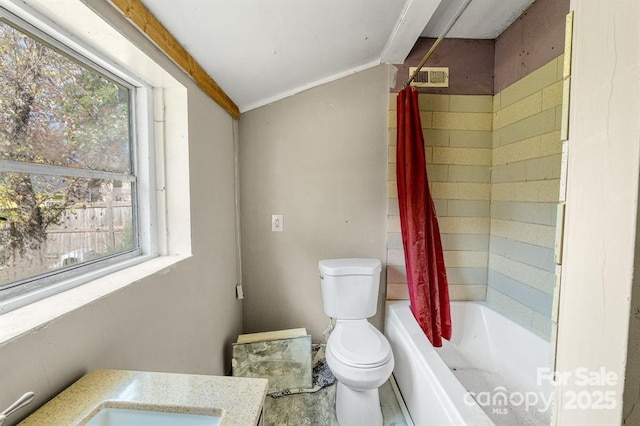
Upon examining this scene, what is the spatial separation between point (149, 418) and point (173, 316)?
0.58 m

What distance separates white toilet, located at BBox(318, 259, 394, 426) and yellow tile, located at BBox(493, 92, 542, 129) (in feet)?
4.22

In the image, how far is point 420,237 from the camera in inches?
65.2

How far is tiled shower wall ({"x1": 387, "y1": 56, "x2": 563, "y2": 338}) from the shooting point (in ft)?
5.41

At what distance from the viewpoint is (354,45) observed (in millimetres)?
1600

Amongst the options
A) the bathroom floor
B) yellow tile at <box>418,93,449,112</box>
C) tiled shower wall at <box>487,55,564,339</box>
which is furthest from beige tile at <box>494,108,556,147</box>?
the bathroom floor

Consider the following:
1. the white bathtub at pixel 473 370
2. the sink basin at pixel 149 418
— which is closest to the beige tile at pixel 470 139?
the white bathtub at pixel 473 370

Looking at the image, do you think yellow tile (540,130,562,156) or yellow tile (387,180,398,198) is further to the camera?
yellow tile (387,180,398,198)

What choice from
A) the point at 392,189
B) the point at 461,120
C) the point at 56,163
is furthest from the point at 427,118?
the point at 56,163

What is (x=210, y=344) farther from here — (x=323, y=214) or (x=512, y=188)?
(x=512, y=188)

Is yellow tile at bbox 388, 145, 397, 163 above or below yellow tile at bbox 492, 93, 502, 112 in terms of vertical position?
below

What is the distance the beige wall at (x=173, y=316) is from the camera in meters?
0.61

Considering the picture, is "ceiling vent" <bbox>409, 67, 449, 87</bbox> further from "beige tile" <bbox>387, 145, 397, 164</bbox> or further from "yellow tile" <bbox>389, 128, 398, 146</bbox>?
"beige tile" <bbox>387, 145, 397, 164</bbox>

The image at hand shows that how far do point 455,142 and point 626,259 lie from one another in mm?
1823

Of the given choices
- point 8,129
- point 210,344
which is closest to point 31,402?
point 8,129
